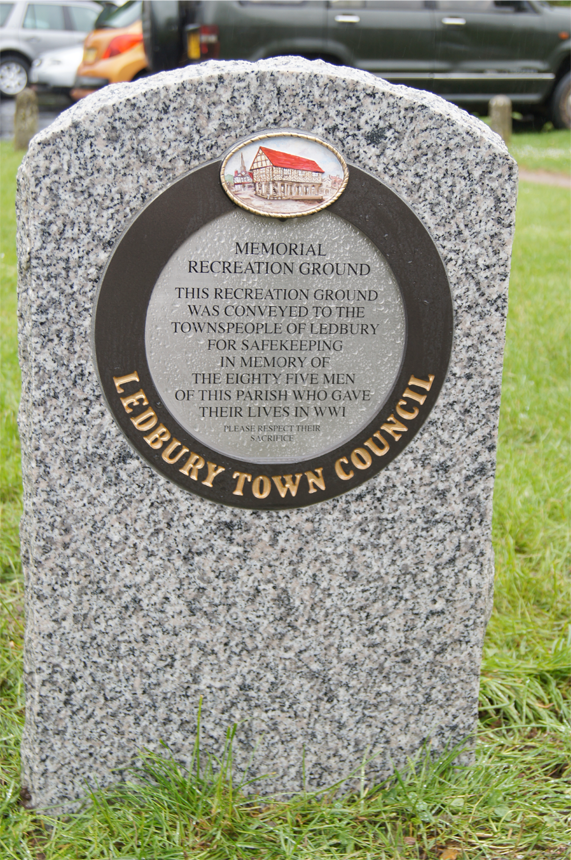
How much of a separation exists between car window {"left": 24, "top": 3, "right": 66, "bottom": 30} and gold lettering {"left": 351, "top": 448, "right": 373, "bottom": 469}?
15764mm

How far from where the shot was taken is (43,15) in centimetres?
1490

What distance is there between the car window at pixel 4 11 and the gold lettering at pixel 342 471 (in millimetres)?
15997

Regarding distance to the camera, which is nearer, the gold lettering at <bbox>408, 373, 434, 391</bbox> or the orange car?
the gold lettering at <bbox>408, 373, 434, 391</bbox>

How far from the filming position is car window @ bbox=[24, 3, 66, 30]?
1489cm

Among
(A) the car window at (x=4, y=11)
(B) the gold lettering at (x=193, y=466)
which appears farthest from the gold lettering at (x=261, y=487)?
(A) the car window at (x=4, y=11)

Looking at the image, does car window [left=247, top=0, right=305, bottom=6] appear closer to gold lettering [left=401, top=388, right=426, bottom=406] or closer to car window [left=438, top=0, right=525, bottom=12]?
car window [left=438, top=0, right=525, bottom=12]

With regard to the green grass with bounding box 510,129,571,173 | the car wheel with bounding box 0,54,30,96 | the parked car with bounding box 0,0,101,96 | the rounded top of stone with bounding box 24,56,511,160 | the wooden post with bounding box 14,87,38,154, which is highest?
the parked car with bounding box 0,0,101,96

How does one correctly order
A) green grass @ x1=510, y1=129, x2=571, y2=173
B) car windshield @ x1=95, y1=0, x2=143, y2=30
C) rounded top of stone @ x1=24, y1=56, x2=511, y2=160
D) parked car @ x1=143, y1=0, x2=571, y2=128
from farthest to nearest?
1. car windshield @ x1=95, y1=0, x2=143, y2=30
2. green grass @ x1=510, y1=129, x2=571, y2=173
3. parked car @ x1=143, y1=0, x2=571, y2=128
4. rounded top of stone @ x1=24, y1=56, x2=511, y2=160

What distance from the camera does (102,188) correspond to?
1640mm

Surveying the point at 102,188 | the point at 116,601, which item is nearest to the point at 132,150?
the point at 102,188

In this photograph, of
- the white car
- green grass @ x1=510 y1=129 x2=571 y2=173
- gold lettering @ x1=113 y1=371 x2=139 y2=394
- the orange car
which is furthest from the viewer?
the white car

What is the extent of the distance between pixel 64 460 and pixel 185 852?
89cm

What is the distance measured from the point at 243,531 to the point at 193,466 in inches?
7.6

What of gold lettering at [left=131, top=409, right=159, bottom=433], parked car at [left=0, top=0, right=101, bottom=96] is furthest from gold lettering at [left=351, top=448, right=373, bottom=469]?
parked car at [left=0, top=0, right=101, bottom=96]
